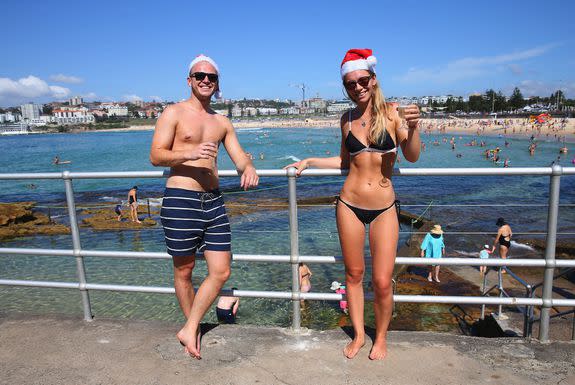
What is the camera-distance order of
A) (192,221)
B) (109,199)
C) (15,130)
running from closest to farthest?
(192,221) < (109,199) < (15,130)

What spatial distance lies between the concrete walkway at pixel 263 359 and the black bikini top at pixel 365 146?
1383mm

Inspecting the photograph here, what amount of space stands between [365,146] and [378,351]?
1.38 m

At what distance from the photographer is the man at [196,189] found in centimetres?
274

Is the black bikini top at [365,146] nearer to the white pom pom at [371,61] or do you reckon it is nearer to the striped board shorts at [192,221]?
the white pom pom at [371,61]

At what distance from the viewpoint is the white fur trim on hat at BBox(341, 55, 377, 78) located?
2525 mm

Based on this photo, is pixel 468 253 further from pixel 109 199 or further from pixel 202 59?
pixel 109 199

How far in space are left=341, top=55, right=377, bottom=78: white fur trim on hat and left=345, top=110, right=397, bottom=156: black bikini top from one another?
0.36 meters

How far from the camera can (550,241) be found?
110 inches

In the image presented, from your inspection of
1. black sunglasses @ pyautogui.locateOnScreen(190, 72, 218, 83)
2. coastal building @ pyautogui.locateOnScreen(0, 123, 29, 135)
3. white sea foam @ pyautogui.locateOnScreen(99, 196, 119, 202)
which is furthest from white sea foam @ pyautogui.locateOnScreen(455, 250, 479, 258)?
coastal building @ pyautogui.locateOnScreen(0, 123, 29, 135)

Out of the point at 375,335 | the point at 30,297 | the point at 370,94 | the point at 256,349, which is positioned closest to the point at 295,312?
the point at 256,349

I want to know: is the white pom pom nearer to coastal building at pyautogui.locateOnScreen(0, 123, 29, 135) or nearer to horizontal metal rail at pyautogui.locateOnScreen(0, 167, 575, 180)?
horizontal metal rail at pyautogui.locateOnScreen(0, 167, 575, 180)

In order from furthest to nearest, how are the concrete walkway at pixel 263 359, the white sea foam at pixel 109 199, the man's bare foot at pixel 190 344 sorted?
the white sea foam at pixel 109 199, the man's bare foot at pixel 190 344, the concrete walkway at pixel 263 359

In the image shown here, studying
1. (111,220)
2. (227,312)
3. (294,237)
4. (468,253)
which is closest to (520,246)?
(468,253)

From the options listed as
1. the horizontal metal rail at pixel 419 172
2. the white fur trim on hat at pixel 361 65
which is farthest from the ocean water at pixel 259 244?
the white fur trim on hat at pixel 361 65
